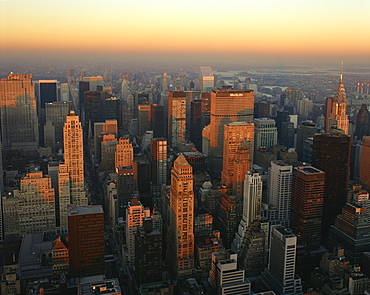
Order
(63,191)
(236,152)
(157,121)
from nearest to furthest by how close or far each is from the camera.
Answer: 1. (63,191)
2. (236,152)
3. (157,121)

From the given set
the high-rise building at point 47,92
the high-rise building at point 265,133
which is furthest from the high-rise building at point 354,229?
the high-rise building at point 47,92

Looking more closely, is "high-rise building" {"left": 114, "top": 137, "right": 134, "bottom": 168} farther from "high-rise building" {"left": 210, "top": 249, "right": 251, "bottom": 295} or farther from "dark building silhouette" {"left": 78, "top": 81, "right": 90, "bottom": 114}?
"high-rise building" {"left": 210, "top": 249, "right": 251, "bottom": 295}

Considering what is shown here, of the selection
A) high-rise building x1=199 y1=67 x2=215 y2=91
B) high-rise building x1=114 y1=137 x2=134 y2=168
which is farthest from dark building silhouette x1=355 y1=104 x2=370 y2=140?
high-rise building x1=114 y1=137 x2=134 y2=168

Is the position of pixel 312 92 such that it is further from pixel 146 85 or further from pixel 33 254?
pixel 33 254

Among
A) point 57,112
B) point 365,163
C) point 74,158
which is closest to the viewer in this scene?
point 74,158

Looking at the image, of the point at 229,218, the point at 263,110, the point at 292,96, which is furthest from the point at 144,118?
the point at 229,218

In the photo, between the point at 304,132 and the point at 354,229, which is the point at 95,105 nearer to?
the point at 304,132

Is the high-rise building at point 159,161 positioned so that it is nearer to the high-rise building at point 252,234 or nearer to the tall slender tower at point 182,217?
the high-rise building at point 252,234
